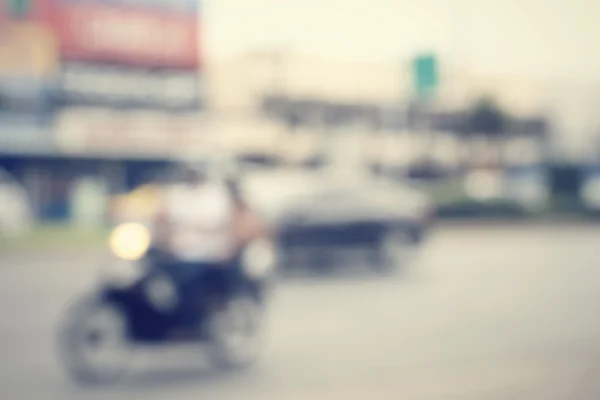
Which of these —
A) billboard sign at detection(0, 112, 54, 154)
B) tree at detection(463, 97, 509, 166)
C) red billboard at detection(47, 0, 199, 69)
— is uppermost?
red billboard at detection(47, 0, 199, 69)

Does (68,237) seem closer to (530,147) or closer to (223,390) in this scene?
(530,147)

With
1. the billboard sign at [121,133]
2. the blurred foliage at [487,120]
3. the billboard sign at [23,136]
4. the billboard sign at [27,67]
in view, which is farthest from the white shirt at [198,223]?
the billboard sign at [23,136]

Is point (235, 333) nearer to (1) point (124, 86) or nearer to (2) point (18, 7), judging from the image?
(2) point (18, 7)

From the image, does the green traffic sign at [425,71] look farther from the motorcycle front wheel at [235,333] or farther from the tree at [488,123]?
the tree at [488,123]

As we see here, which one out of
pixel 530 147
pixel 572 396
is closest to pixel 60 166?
pixel 530 147

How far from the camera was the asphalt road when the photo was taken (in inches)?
156

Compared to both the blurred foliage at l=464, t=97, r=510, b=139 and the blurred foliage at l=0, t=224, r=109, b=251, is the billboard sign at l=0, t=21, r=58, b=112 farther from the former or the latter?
the blurred foliage at l=464, t=97, r=510, b=139

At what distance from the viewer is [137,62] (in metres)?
14.1

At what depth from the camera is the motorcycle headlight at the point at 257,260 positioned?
4453 mm

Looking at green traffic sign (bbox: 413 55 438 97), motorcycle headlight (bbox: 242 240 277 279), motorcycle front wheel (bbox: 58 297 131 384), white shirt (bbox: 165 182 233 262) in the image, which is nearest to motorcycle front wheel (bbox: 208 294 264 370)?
motorcycle headlight (bbox: 242 240 277 279)

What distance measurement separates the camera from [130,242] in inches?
160

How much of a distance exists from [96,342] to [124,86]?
39.7 ft

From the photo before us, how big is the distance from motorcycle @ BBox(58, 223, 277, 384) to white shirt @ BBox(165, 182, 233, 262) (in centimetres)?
11

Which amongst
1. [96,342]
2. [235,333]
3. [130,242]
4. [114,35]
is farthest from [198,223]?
[114,35]
